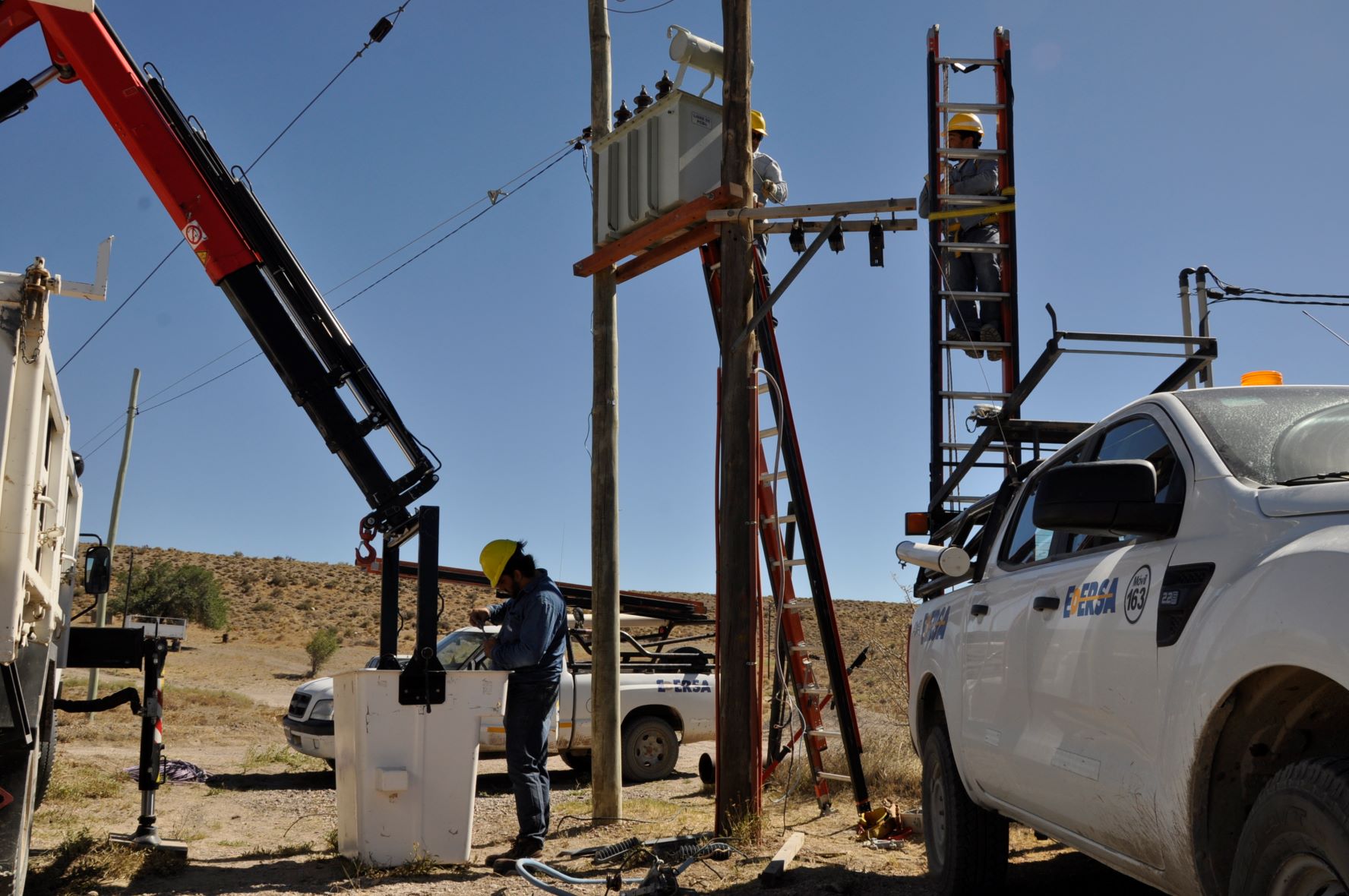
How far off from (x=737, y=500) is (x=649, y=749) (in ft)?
20.3

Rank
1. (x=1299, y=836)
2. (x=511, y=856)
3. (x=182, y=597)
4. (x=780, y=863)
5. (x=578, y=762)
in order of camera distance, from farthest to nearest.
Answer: (x=182, y=597) → (x=578, y=762) → (x=511, y=856) → (x=780, y=863) → (x=1299, y=836)

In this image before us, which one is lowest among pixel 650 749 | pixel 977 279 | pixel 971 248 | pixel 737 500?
pixel 650 749

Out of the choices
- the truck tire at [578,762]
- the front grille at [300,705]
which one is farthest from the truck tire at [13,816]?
the truck tire at [578,762]

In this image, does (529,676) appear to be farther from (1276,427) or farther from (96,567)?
(1276,427)

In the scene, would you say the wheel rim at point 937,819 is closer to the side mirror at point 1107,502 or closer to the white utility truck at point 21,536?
the side mirror at point 1107,502

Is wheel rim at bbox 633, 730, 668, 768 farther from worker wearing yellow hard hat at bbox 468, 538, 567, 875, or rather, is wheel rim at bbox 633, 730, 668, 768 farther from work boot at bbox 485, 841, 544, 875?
work boot at bbox 485, 841, 544, 875

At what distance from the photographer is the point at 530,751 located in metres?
8.40

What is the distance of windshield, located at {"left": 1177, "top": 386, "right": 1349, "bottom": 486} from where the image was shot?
3.76 m

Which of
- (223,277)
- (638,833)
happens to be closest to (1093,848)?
(638,833)

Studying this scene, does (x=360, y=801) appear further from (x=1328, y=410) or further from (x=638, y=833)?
(x=1328, y=410)

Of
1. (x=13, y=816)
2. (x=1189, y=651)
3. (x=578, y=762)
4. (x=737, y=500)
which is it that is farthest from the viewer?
(x=578, y=762)

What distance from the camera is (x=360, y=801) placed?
7.62 metres

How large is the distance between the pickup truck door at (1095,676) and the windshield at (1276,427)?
0.48 ft

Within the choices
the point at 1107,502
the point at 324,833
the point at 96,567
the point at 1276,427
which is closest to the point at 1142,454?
the point at 1276,427
